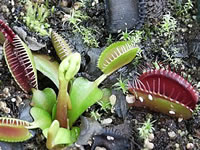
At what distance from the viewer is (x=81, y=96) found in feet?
5.16

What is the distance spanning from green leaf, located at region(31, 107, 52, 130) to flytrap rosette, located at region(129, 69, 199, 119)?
36cm

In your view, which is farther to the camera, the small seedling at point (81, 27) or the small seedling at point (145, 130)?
the small seedling at point (81, 27)

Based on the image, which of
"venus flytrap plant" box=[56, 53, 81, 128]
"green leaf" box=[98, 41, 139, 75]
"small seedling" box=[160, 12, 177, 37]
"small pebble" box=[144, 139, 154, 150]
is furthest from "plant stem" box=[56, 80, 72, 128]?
"small seedling" box=[160, 12, 177, 37]

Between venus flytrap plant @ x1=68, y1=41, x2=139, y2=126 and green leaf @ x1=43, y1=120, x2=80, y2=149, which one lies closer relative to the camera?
green leaf @ x1=43, y1=120, x2=80, y2=149

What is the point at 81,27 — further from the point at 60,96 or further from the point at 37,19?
the point at 60,96

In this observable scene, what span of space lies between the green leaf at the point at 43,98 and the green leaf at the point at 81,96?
9cm

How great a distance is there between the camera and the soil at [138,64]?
158cm

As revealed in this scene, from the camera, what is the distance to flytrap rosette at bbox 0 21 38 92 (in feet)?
5.25

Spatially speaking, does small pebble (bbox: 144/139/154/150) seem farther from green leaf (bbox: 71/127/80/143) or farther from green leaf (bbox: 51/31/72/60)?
green leaf (bbox: 51/31/72/60)

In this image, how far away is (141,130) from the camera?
155 cm

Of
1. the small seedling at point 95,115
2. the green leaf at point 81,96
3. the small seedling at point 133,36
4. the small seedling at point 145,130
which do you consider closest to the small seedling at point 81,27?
the small seedling at point 133,36

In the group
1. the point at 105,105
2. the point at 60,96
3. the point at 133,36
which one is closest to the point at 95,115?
the point at 105,105

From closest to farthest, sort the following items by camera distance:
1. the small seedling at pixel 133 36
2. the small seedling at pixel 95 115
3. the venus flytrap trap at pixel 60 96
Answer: the venus flytrap trap at pixel 60 96 → the small seedling at pixel 95 115 → the small seedling at pixel 133 36

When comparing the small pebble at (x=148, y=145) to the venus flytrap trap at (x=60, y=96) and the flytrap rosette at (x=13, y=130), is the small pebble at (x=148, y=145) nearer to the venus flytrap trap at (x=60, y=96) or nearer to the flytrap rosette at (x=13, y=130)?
the venus flytrap trap at (x=60, y=96)
